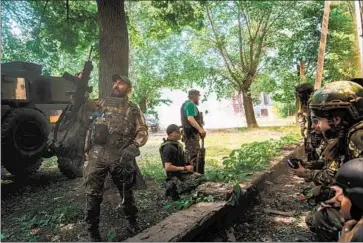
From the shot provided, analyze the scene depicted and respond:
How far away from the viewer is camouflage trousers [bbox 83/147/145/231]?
344 centimetres

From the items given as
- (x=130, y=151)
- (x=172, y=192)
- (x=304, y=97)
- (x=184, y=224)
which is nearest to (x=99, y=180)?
(x=130, y=151)

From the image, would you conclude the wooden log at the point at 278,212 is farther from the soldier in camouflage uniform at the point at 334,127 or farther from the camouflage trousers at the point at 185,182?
the soldier in camouflage uniform at the point at 334,127

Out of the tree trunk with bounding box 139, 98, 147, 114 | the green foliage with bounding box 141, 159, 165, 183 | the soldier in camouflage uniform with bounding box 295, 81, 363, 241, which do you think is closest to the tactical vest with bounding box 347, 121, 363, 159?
the soldier in camouflage uniform with bounding box 295, 81, 363, 241

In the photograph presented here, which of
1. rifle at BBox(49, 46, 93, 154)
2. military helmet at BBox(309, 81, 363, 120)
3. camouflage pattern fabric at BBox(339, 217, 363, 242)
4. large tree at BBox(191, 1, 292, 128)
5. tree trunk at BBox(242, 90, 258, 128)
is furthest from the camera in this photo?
large tree at BBox(191, 1, 292, 128)

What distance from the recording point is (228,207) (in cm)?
403

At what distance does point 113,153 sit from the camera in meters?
3.59

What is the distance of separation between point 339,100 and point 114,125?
2143mm

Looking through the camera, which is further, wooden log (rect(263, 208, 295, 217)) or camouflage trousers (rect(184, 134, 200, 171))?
camouflage trousers (rect(184, 134, 200, 171))

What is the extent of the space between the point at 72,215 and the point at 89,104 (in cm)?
146

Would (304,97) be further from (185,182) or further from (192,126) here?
(185,182)

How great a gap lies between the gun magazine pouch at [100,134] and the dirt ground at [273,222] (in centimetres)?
147

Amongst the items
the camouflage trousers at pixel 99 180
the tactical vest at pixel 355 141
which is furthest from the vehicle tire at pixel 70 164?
the tactical vest at pixel 355 141

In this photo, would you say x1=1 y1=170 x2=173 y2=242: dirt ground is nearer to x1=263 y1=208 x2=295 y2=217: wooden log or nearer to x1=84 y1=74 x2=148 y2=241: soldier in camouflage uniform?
x1=84 y1=74 x2=148 y2=241: soldier in camouflage uniform

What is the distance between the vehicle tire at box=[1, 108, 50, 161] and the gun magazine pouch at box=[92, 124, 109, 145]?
2.36 meters
